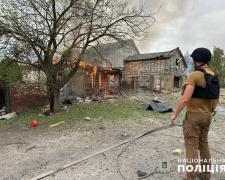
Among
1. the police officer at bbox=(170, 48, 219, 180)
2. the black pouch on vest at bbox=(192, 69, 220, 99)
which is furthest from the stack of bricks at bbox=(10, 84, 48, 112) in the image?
the black pouch on vest at bbox=(192, 69, 220, 99)

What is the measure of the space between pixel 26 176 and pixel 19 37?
17.2ft

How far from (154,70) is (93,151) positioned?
17.7 m

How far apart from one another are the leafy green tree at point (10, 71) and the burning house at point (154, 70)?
13.5 m

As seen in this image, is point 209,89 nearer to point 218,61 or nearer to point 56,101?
point 56,101

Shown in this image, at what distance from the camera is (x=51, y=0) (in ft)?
19.0

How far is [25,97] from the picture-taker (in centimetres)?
751

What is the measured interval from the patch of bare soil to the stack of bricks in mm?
2444

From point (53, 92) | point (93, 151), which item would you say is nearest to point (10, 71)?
point (53, 92)

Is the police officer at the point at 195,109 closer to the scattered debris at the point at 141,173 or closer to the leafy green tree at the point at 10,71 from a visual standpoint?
the scattered debris at the point at 141,173

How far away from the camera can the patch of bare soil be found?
2574 millimetres

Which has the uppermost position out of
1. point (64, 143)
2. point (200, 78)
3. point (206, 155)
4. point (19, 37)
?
point (19, 37)

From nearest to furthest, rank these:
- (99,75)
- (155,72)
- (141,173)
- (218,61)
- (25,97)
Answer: (141,173) < (25,97) < (99,75) < (155,72) < (218,61)

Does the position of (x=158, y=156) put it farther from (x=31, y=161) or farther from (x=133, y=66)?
(x=133, y=66)

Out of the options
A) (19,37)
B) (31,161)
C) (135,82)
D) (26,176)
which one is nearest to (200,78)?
(26,176)
